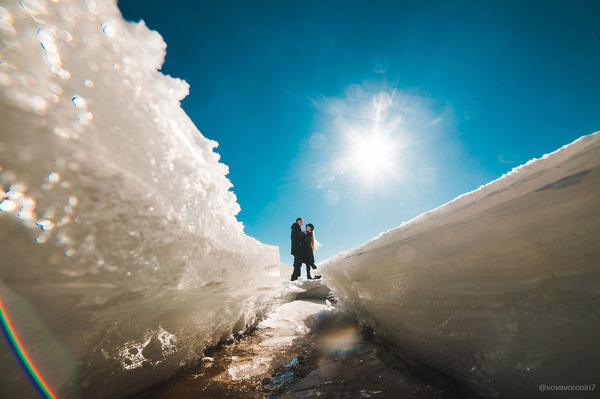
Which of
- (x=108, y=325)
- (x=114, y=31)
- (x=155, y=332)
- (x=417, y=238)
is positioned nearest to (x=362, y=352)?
(x=417, y=238)

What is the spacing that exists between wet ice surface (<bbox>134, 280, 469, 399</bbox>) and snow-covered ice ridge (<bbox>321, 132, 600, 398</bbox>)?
0.95 ft

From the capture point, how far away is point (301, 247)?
6.30 m

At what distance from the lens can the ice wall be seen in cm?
106

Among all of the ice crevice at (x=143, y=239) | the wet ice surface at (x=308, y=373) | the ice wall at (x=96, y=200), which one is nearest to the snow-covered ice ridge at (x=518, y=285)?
the ice crevice at (x=143, y=239)

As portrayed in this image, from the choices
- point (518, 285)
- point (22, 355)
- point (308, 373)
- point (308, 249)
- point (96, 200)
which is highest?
point (308, 249)

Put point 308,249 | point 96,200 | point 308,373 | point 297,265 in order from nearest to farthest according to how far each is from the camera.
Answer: point 96,200 < point 308,373 < point 297,265 < point 308,249

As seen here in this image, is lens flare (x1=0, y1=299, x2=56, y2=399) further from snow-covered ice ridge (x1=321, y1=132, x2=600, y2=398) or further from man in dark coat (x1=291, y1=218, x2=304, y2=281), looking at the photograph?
man in dark coat (x1=291, y1=218, x2=304, y2=281)

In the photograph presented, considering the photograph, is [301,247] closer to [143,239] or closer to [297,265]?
[297,265]

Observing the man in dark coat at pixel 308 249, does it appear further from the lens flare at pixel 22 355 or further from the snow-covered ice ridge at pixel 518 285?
the lens flare at pixel 22 355

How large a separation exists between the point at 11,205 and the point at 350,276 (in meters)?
3.51

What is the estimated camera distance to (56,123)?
111 cm

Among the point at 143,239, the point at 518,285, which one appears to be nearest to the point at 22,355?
the point at 143,239

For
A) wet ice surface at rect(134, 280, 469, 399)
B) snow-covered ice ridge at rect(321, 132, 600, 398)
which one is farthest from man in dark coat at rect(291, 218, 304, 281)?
snow-covered ice ridge at rect(321, 132, 600, 398)

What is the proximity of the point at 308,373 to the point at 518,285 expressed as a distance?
2.00m
